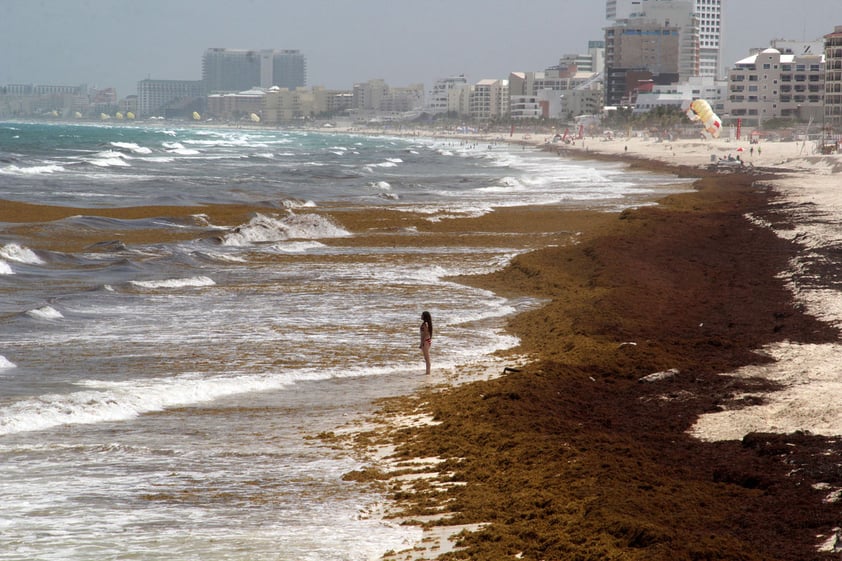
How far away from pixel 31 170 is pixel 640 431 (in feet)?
207

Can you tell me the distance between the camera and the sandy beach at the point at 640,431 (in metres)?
7.54

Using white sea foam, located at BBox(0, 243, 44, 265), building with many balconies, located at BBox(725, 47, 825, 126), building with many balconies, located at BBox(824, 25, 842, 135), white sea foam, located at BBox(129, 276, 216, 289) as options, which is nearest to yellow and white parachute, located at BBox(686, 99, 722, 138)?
building with many balconies, located at BBox(824, 25, 842, 135)

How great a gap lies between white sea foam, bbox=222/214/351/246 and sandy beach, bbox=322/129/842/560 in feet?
35.9

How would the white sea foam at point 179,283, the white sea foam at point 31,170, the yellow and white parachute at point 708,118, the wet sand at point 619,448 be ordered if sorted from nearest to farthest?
the wet sand at point 619,448
the white sea foam at point 179,283
the white sea foam at point 31,170
the yellow and white parachute at point 708,118

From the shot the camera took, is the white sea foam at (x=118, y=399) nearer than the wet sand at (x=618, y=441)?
No

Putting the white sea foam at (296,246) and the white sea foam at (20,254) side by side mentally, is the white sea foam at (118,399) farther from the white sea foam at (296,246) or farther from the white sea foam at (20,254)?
the white sea foam at (296,246)

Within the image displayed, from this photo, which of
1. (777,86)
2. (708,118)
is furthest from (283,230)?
(777,86)

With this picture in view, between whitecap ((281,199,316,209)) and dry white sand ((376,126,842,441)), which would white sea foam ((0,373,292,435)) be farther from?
whitecap ((281,199,316,209))

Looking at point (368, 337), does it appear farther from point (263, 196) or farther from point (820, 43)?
point (820, 43)

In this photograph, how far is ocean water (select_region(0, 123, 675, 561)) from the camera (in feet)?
27.6

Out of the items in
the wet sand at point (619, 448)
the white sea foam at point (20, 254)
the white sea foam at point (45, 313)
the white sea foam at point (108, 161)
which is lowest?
the wet sand at point (619, 448)

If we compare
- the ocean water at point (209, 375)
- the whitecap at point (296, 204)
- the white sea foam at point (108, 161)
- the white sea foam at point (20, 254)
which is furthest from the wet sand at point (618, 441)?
the white sea foam at point (108, 161)

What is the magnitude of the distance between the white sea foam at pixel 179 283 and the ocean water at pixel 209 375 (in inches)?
2.7

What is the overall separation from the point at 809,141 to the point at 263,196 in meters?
71.6
